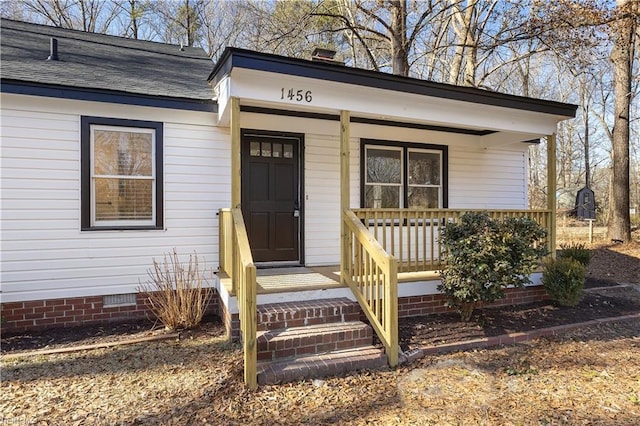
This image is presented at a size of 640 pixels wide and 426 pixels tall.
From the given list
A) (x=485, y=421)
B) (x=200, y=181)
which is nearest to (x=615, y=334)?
(x=485, y=421)

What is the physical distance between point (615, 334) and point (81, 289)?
21.9ft

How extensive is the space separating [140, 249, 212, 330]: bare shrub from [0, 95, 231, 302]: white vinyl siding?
0.45ft

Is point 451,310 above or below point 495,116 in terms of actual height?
below

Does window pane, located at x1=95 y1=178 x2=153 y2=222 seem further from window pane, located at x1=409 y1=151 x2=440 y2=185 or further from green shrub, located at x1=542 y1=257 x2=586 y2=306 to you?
green shrub, located at x1=542 y1=257 x2=586 y2=306

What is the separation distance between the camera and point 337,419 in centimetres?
298

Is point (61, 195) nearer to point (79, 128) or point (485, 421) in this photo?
point (79, 128)

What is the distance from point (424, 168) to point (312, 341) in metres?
4.23

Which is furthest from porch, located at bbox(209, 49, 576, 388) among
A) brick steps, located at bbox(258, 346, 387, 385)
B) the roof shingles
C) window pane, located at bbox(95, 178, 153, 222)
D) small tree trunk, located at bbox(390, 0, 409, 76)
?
small tree trunk, located at bbox(390, 0, 409, 76)

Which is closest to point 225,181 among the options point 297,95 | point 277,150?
point 277,150

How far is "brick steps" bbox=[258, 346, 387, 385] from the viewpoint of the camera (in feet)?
11.5

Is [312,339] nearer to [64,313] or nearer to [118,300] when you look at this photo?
[118,300]

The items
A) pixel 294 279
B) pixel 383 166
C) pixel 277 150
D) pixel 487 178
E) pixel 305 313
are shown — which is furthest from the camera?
pixel 487 178

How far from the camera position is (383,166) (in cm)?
677

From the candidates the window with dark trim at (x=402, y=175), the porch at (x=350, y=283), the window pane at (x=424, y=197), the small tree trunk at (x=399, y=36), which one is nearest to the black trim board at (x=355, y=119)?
the window with dark trim at (x=402, y=175)
